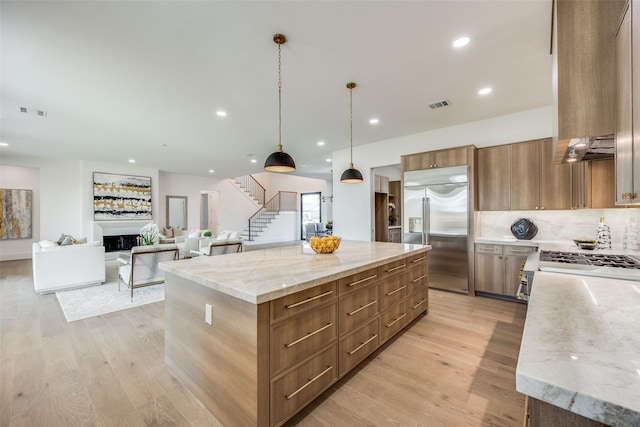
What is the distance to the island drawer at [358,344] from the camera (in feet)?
7.08

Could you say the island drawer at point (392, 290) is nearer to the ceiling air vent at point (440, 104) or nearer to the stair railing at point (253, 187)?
the ceiling air vent at point (440, 104)

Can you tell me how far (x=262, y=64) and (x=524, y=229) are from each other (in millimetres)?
4432

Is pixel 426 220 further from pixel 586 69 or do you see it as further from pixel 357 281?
pixel 586 69

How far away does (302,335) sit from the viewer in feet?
5.86

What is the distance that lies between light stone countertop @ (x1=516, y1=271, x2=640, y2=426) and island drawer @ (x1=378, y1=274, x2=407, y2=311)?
4.64ft

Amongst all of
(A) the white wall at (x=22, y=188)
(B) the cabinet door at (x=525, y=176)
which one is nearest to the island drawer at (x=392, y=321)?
(B) the cabinet door at (x=525, y=176)

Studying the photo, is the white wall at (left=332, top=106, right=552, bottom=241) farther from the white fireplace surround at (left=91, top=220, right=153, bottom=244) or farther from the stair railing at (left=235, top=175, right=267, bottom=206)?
the stair railing at (left=235, top=175, right=267, bottom=206)

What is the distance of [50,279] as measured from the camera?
15.0ft

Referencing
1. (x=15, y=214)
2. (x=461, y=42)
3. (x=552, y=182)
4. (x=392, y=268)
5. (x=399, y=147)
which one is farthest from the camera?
(x=15, y=214)

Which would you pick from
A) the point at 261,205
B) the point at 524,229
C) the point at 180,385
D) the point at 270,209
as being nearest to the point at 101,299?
the point at 180,385

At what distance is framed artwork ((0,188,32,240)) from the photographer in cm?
748

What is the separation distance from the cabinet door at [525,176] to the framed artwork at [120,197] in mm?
10266

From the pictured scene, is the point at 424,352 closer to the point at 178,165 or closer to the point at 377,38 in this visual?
the point at 377,38

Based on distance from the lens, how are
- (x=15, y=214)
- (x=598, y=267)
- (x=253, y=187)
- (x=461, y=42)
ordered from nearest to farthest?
1. (x=598, y=267)
2. (x=461, y=42)
3. (x=15, y=214)
4. (x=253, y=187)
